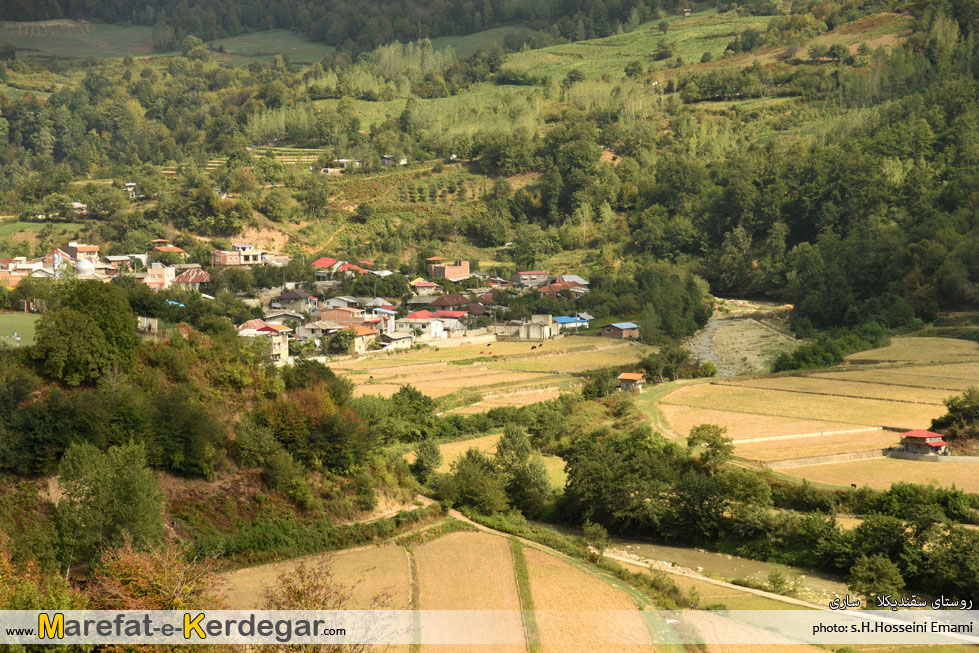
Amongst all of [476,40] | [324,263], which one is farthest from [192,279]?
[476,40]

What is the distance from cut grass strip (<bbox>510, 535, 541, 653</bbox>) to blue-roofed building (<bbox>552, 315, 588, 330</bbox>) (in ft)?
76.4

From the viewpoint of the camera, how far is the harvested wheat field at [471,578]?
14391 mm

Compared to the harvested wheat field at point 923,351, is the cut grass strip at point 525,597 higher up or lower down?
higher up

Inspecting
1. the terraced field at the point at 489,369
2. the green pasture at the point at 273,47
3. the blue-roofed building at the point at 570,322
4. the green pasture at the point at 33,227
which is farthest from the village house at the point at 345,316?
the green pasture at the point at 273,47

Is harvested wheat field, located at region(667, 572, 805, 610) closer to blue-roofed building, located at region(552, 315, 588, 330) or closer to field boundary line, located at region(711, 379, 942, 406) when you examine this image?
field boundary line, located at region(711, 379, 942, 406)

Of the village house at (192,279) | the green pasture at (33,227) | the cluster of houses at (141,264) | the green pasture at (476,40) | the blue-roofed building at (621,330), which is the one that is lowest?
the blue-roofed building at (621,330)

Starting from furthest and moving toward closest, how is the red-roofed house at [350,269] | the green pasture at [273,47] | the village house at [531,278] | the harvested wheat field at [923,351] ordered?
the green pasture at [273,47]
the village house at [531,278]
the red-roofed house at [350,269]
the harvested wheat field at [923,351]

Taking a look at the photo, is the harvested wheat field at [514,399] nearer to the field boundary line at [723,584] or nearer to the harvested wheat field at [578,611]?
the field boundary line at [723,584]

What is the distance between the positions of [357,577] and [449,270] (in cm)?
3544

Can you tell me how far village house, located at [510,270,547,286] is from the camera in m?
49.6

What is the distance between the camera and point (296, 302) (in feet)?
139

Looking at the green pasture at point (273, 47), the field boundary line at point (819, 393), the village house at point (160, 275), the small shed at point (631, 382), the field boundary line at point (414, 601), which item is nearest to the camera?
the field boundary line at point (414, 601)

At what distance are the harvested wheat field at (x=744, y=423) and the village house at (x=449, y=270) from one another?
24.4 m

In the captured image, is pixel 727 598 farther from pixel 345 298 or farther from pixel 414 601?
pixel 345 298
